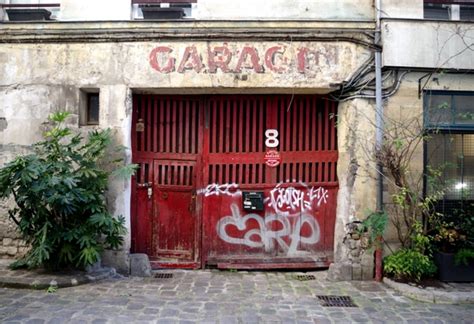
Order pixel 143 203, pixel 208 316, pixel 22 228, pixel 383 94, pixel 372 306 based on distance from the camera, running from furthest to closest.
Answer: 1. pixel 143 203
2. pixel 383 94
3. pixel 22 228
4. pixel 372 306
5. pixel 208 316

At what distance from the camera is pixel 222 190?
7195 mm

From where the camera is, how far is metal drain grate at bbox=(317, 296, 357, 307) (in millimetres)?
5457

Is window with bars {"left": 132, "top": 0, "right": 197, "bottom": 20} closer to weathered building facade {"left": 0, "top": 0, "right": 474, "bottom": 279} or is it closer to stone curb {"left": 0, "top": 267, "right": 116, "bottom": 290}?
weathered building facade {"left": 0, "top": 0, "right": 474, "bottom": 279}

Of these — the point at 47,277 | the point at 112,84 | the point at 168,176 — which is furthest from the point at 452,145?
the point at 47,277

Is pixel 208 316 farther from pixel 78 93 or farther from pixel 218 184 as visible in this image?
pixel 78 93

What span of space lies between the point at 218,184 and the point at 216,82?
1.70 meters

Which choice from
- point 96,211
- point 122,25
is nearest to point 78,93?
point 122,25

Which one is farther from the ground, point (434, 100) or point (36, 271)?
point (434, 100)

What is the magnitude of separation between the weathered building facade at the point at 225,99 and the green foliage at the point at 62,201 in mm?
537

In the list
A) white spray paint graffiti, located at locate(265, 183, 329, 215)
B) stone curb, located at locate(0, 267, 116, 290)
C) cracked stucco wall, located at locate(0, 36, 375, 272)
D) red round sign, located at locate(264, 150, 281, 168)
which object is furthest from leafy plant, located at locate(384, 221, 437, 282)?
stone curb, located at locate(0, 267, 116, 290)

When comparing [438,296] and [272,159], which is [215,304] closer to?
[272,159]

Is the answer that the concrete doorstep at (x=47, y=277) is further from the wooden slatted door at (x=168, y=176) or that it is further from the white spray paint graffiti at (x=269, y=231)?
the white spray paint graffiti at (x=269, y=231)

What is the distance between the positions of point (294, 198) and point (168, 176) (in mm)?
2163

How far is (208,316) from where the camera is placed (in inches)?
195
